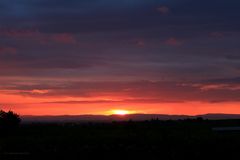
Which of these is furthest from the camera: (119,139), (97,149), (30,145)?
(119,139)

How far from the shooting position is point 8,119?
59375 millimetres

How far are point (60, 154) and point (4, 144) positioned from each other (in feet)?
29.1

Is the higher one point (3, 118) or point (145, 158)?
point (3, 118)

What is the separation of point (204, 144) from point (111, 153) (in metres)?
6.40

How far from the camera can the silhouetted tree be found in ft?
191

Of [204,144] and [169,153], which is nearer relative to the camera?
[169,153]

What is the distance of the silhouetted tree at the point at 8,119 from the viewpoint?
5822 centimetres

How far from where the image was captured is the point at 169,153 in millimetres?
31688

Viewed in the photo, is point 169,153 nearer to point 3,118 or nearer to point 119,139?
point 119,139

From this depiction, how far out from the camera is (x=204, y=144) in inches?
1356

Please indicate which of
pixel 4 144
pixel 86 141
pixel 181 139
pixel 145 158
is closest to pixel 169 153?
pixel 145 158

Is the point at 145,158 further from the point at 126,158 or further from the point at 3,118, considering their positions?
the point at 3,118

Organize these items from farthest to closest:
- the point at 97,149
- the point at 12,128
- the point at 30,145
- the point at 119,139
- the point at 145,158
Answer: the point at 12,128, the point at 119,139, the point at 30,145, the point at 97,149, the point at 145,158

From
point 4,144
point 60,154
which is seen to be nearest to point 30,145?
point 4,144
